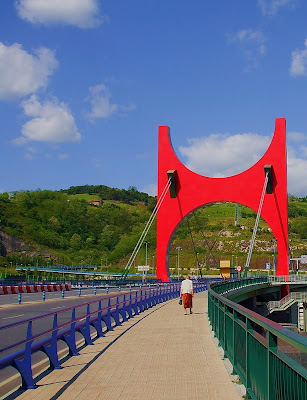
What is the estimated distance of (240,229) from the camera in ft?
435

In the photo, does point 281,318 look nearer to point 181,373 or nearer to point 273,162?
point 273,162

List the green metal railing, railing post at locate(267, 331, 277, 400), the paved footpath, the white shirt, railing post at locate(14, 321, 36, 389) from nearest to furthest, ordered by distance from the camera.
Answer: the green metal railing < railing post at locate(267, 331, 277, 400) < the paved footpath < railing post at locate(14, 321, 36, 389) < the white shirt

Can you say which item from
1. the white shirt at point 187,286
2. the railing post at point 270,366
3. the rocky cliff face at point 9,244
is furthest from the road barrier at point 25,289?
the rocky cliff face at point 9,244

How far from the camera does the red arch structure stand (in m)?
50.8

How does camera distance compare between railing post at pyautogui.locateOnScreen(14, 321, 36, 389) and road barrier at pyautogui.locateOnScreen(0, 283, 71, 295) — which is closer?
railing post at pyautogui.locateOnScreen(14, 321, 36, 389)

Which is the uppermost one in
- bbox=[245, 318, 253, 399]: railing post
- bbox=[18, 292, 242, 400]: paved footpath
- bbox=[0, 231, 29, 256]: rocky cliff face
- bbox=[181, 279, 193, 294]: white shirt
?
bbox=[0, 231, 29, 256]: rocky cliff face

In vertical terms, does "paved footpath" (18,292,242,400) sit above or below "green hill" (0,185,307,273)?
below

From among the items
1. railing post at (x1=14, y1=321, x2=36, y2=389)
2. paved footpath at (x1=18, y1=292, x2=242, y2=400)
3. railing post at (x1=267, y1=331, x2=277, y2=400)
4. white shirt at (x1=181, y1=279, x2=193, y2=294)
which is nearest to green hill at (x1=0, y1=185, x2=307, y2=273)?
white shirt at (x1=181, y1=279, x2=193, y2=294)

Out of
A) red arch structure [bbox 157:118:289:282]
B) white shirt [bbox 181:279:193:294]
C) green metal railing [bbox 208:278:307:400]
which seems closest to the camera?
green metal railing [bbox 208:278:307:400]

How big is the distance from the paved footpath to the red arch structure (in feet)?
124

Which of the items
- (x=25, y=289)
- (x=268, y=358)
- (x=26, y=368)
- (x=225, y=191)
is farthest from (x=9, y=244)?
→ (x=268, y=358)

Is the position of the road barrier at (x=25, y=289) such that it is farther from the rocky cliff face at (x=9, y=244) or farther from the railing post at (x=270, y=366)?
the rocky cliff face at (x=9, y=244)

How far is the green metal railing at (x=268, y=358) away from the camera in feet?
13.5

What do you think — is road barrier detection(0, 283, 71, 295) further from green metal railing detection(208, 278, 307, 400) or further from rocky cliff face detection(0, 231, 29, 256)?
rocky cliff face detection(0, 231, 29, 256)
